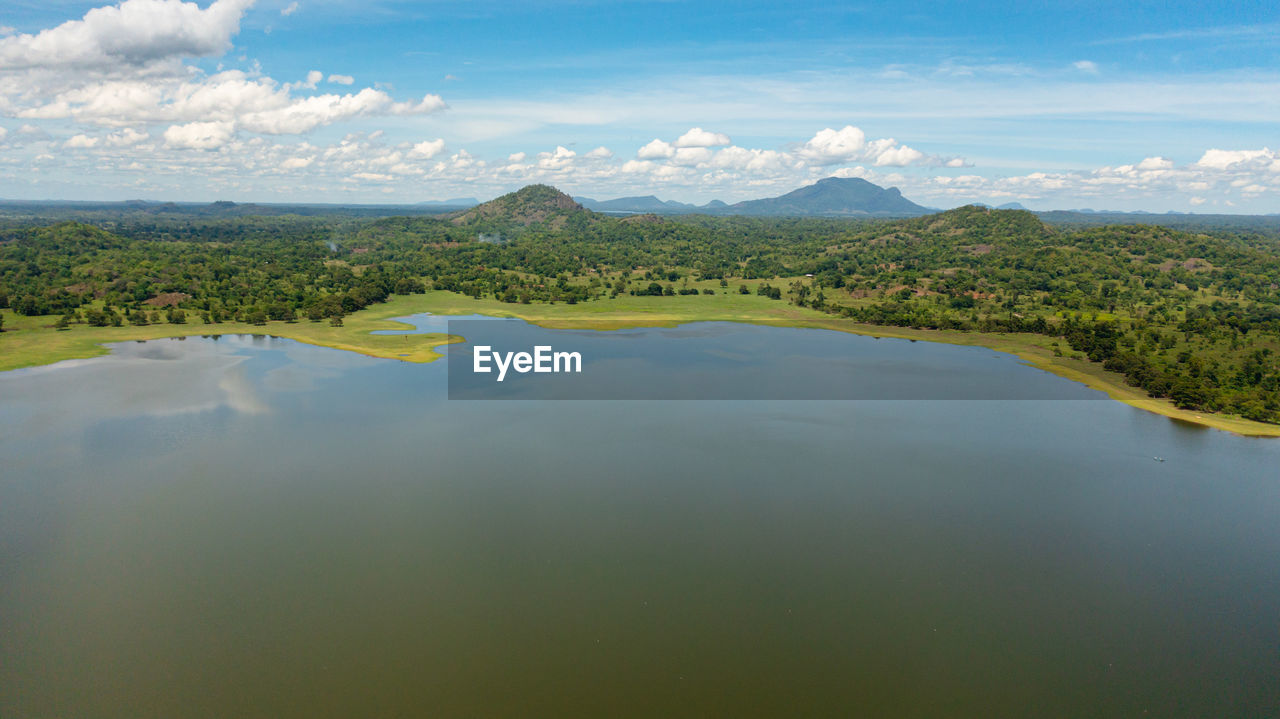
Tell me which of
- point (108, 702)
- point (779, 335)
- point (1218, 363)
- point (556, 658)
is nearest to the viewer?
point (108, 702)

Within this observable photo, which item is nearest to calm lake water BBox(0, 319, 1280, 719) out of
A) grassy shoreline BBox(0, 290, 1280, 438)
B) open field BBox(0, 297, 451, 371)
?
grassy shoreline BBox(0, 290, 1280, 438)

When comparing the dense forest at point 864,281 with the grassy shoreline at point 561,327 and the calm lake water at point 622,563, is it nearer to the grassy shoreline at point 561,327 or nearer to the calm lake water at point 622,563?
the grassy shoreline at point 561,327

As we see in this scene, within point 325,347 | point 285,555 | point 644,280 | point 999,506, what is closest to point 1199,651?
point 999,506

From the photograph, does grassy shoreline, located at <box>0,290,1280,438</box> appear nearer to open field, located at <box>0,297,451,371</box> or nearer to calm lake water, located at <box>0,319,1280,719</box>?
open field, located at <box>0,297,451,371</box>

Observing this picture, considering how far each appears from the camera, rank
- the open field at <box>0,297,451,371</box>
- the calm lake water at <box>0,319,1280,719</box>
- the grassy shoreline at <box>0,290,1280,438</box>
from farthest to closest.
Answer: the open field at <box>0,297,451,371</box> → the grassy shoreline at <box>0,290,1280,438</box> → the calm lake water at <box>0,319,1280,719</box>

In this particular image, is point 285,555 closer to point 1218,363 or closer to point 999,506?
point 999,506

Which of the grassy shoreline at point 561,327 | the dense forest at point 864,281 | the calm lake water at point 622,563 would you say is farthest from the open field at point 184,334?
the calm lake water at point 622,563
